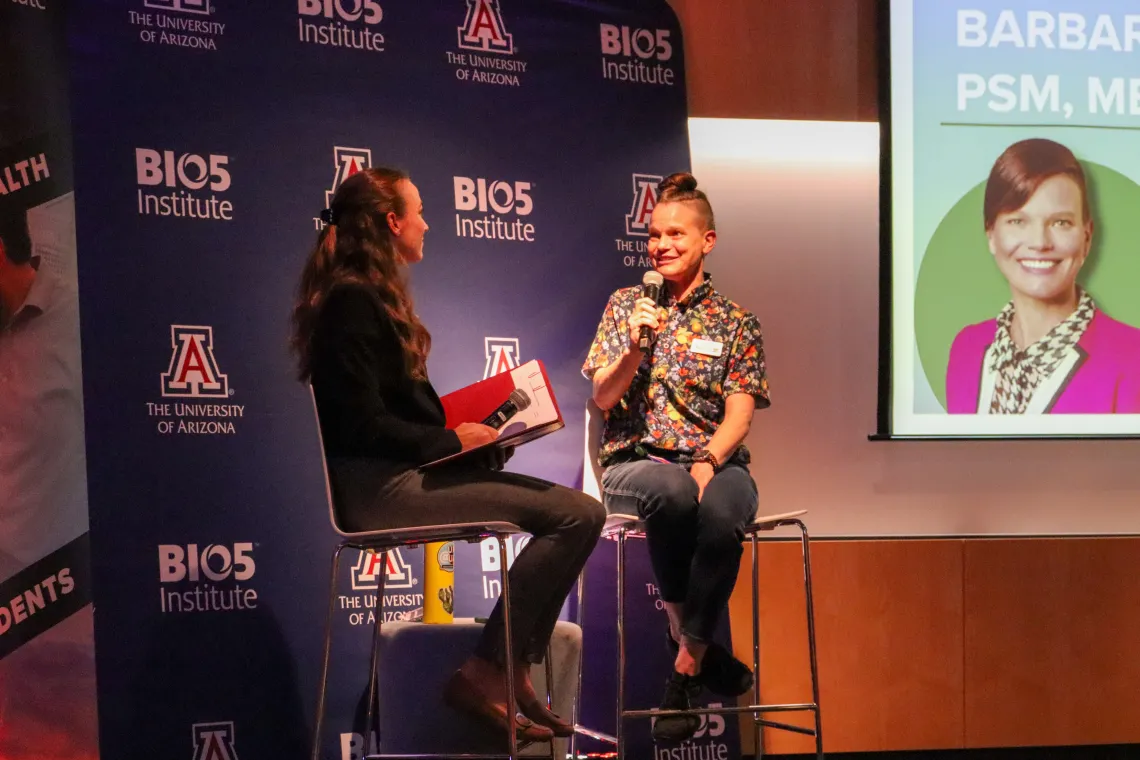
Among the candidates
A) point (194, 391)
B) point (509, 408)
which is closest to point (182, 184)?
point (194, 391)

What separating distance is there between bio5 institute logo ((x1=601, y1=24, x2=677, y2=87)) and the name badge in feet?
3.04

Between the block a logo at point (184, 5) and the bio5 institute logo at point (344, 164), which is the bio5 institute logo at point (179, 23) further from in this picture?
the bio5 institute logo at point (344, 164)

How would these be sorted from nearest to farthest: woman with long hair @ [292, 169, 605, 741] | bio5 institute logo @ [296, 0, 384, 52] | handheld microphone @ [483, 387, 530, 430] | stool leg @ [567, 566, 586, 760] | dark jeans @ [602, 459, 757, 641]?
woman with long hair @ [292, 169, 605, 741] < handheld microphone @ [483, 387, 530, 430] < dark jeans @ [602, 459, 757, 641] < stool leg @ [567, 566, 586, 760] < bio5 institute logo @ [296, 0, 384, 52]

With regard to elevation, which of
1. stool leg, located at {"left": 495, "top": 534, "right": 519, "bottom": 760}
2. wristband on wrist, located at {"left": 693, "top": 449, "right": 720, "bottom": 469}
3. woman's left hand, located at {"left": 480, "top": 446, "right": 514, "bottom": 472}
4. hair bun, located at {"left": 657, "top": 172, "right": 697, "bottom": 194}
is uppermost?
hair bun, located at {"left": 657, "top": 172, "right": 697, "bottom": 194}

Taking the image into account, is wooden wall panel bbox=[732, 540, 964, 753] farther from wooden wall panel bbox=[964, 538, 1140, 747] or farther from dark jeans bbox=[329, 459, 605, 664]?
dark jeans bbox=[329, 459, 605, 664]

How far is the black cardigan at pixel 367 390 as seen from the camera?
2545 mm

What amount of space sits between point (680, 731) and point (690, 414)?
2.75 ft

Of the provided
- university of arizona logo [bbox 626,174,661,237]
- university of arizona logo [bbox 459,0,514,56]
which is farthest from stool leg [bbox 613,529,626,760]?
university of arizona logo [bbox 459,0,514,56]

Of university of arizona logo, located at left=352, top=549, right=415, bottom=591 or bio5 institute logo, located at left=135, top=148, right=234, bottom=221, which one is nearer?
bio5 institute logo, located at left=135, top=148, right=234, bottom=221

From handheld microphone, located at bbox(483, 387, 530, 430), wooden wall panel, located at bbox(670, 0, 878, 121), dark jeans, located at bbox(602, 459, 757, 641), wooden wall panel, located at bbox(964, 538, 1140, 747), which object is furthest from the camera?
wooden wall panel, located at bbox(670, 0, 878, 121)

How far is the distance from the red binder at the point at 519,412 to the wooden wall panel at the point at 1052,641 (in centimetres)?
176

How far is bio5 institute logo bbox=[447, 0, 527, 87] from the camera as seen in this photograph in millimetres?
3521

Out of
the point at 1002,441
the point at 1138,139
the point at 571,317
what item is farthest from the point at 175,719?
the point at 1138,139

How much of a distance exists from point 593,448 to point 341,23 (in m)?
Answer: 1.42
